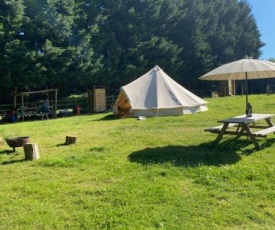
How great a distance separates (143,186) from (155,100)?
10.9 metres

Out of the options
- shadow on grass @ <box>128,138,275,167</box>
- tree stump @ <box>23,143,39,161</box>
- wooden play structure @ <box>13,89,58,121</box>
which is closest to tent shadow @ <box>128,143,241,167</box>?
shadow on grass @ <box>128,138,275,167</box>

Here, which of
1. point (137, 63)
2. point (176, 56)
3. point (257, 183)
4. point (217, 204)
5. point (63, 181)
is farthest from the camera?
point (176, 56)

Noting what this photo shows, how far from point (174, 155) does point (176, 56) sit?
884 inches

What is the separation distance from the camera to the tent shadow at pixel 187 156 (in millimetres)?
6562

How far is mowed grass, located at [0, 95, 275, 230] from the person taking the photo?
4121 millimetres

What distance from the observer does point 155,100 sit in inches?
630

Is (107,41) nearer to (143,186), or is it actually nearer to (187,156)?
(187,156)

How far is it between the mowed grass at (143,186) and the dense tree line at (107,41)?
39.5ft

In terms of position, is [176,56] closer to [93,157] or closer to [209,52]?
[209,52]

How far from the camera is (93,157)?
7.38 m

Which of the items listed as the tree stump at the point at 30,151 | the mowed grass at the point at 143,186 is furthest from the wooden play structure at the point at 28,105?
the tree stump at the point at 30,151

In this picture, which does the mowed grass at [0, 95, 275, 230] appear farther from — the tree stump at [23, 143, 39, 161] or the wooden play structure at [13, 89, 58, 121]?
the wooden play structure at [13, 89, 58, 121]

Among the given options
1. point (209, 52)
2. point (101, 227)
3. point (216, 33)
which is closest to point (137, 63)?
point (209, 52)

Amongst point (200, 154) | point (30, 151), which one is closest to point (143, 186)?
point (200, 154)
